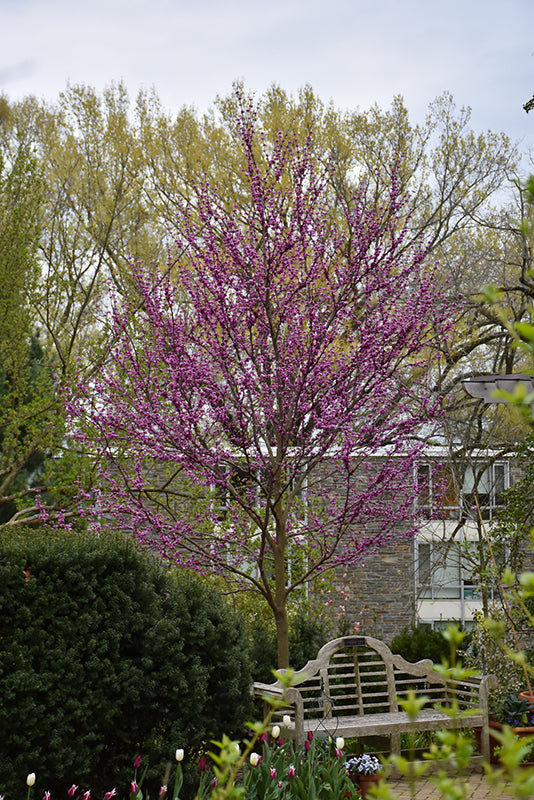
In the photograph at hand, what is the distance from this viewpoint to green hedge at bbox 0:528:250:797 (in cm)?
393

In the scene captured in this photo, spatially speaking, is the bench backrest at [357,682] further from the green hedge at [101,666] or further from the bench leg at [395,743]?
the green hedge at [101,666]

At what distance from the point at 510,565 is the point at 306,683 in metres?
2.97

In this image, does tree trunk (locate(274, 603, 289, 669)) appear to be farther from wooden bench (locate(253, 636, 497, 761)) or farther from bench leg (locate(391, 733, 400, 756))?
bench leg (locate(391, 733, 400, 756))

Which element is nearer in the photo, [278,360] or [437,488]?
[278,360]

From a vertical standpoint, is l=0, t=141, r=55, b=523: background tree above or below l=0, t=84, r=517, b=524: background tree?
below

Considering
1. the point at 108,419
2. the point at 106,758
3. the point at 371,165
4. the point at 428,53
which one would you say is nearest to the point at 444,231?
the point at 371,165

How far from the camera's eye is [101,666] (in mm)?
4160

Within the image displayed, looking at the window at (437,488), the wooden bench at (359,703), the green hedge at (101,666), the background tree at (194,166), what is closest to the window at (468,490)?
the window at (437,488)

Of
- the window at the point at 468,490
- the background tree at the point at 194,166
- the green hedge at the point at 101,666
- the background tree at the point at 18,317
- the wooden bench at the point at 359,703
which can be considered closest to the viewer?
the green hedge at the point at 101,666

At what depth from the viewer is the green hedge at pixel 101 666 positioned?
12.9ft

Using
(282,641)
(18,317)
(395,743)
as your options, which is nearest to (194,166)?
(18,317)

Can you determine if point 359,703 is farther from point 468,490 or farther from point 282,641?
point 468,490

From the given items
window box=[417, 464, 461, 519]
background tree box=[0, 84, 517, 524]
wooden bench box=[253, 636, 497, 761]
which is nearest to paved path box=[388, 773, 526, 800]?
wooden bench box=[253, 636, 497, 761]

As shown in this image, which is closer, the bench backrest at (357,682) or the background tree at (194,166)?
the bench backrest at (357,682)
